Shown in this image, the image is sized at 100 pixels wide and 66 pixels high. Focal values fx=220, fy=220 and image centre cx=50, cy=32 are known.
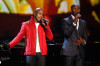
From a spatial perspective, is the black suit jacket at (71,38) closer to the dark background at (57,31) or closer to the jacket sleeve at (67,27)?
the jacket sleeve at (67,27)

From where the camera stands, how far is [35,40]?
3654mm

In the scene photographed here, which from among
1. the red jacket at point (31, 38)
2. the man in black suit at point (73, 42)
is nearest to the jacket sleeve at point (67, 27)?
the man in black suit at point (73, 42)

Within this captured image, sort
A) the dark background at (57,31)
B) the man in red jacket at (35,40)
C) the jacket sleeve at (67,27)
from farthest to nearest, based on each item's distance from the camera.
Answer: the dark background at (57,31), the jacket sleeve at (67,27), the man in red jacket at (35,40)

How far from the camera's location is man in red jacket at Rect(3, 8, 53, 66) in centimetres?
361

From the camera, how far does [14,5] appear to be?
5.14m

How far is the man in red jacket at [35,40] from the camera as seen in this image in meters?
3.61

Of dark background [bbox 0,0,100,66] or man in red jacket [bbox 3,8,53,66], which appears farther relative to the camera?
dark background [bbox 0,0,100,66]

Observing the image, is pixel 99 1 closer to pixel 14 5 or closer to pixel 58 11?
pixel 58 11

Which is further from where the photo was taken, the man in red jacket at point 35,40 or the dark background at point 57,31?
the dark background at point 57,31

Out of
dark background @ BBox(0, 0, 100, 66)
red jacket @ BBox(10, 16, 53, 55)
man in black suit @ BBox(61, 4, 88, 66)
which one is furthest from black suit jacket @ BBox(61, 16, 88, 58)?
dark background @ BBox(0, 0, 100, 66)

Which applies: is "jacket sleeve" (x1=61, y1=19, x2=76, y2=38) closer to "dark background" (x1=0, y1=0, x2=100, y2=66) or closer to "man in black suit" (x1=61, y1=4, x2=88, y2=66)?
"man in black suit" (x1=61, y1=4, x2=88, y2=66)

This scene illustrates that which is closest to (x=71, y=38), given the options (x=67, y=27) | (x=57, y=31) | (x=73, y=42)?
(x=73, y=42)

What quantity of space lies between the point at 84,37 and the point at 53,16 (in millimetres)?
1463

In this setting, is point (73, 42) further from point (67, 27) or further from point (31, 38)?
point (31, 38)
